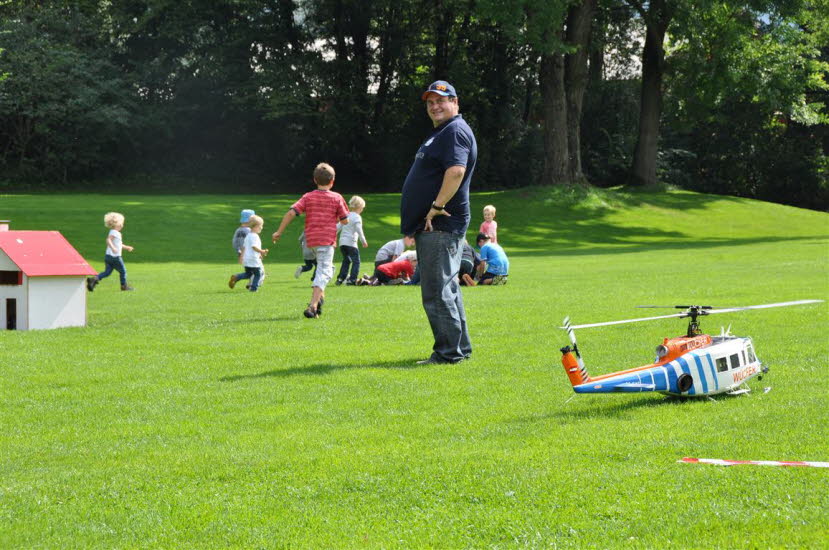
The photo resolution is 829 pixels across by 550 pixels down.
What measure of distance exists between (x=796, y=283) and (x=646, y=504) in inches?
491

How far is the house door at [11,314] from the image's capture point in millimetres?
11686

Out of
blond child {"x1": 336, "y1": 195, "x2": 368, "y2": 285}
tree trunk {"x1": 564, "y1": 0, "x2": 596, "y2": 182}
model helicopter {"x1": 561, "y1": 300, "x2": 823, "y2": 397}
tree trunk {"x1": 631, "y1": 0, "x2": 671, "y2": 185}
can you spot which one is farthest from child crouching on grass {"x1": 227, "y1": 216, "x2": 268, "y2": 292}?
tree trunk {"x1": 631, "y1": 0, "x2": 671, "y2": 185}

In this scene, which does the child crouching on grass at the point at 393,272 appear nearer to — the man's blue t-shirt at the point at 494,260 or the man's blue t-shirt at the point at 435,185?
the man's blue t-shirt at the point at 494,260

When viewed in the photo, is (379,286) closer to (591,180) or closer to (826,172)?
(591,180)

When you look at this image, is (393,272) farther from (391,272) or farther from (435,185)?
(435,185)

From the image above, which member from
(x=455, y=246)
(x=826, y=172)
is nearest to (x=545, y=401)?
(x=455, y=246)

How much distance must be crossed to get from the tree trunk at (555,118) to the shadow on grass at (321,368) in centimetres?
3345

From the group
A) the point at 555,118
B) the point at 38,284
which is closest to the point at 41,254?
the point at 38,284

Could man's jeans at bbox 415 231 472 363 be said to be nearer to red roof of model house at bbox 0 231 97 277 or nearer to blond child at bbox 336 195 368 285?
red roof of model house at bbox 0 231 97 277

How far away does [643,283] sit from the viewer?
17.2 metres

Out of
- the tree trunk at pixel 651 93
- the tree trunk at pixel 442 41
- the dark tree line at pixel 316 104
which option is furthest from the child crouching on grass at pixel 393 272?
the tree trunk at pixel 442 41

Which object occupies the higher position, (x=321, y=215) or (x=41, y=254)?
(x=321, y=215)

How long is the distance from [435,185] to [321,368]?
1.86m

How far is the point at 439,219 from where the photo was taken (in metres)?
8.64
